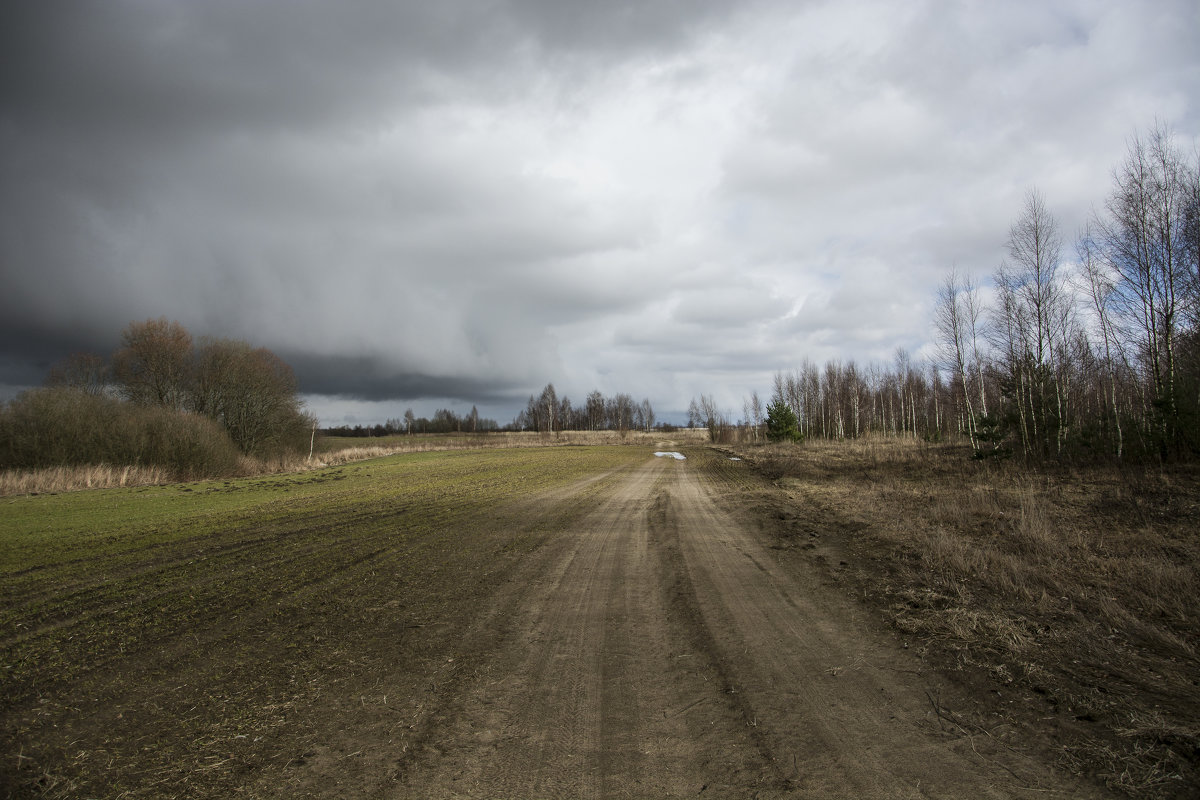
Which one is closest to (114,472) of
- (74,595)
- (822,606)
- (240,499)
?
(240,499)

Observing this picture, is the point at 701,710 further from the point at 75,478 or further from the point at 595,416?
the point at 595,416

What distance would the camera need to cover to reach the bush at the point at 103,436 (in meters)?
27.6

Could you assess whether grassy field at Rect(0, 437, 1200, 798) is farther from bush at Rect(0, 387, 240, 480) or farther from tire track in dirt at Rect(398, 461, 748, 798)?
bush at Rect(0, 387, 240, 480)

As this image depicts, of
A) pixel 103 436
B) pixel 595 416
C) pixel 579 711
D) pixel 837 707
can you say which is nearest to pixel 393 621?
pixel 579 711

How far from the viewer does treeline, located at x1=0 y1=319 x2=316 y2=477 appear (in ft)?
92.4

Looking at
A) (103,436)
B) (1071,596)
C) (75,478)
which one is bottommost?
(1071,596)

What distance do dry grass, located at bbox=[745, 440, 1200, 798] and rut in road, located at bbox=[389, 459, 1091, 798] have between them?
673mm

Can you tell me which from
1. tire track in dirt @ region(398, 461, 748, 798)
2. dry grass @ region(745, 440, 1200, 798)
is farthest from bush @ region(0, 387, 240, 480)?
dry grass @ region(745, 440, 1200, 798)

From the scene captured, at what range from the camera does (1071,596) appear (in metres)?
6.38

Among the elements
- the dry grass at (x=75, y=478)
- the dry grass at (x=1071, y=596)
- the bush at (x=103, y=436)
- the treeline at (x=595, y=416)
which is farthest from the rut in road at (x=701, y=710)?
the treeline at (x=595, y=416)

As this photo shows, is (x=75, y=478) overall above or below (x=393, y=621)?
above

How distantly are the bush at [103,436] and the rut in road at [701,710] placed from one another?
33.7m

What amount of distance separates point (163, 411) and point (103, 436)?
4.03 m

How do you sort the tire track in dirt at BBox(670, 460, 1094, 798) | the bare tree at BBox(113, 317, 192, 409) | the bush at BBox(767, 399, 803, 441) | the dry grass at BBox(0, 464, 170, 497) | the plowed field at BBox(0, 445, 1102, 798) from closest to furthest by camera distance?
the tire track in dirt at BBox(670, 460, 1094, 798)
the plowed field at BBox(0, 445, 1102, 798)
the dry grass at BBox(0, 464, 170, 497)
the bare tree at BBox(113, 317, 192, 409)
the bush at BBox(767, 399, 803, 441)
